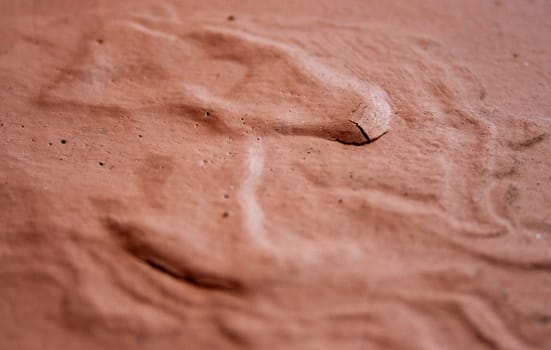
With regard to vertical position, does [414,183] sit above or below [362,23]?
below

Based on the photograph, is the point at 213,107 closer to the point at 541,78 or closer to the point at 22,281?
the point at 22,281

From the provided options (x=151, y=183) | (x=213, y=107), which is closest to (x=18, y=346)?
(x=151, y=183)

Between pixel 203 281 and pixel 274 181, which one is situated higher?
pixel 274 181

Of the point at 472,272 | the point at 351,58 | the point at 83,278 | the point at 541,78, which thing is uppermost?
the point at 541,78

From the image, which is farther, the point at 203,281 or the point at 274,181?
the point at 274,181

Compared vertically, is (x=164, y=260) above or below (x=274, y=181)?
below

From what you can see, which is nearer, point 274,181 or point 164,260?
point 164,260

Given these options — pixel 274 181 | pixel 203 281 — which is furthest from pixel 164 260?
pixel 274 181

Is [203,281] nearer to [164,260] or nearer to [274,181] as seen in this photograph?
[164,260]
